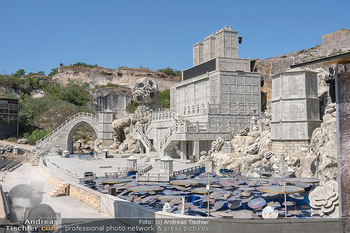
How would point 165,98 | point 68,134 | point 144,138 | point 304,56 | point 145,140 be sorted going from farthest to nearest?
point 165,98
point 68,134
point 304,56
point 144,138
point 145,140

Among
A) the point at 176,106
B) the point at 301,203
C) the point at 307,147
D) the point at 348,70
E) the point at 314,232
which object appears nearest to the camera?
the point at 348,70

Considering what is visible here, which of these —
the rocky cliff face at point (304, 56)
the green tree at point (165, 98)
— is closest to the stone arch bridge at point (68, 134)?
the rocky cliff face at point (304, 56)

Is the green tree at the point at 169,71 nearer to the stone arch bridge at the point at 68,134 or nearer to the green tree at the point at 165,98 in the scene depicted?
the green tree at the point at 165,98

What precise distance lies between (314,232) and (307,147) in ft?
46.4

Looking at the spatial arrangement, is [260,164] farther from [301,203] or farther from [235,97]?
[235,97]

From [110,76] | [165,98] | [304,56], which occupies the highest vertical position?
[110,76]

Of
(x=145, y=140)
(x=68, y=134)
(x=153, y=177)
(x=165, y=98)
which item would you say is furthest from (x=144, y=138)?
(x=165, y=98)

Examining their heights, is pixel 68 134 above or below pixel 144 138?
above

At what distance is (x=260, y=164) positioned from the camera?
24.0 m

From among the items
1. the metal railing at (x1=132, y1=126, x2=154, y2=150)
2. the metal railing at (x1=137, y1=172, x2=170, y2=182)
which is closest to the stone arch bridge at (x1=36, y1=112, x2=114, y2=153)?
the metal railing at (x1=132, y1=126, x2=154, y2=150)

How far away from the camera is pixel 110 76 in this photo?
268 feet

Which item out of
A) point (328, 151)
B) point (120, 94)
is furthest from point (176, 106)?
point (120, 94)

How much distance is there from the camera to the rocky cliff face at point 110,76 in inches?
3189

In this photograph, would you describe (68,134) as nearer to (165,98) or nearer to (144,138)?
(144,138)
